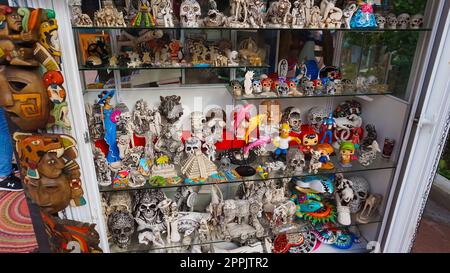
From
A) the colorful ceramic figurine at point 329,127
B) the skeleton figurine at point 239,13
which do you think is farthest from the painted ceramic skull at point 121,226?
the colorful ceramic figurine at point 329,127

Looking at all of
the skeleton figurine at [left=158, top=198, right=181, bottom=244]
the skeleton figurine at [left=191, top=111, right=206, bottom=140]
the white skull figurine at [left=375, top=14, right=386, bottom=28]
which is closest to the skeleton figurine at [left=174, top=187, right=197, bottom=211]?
the skeleton figurine at [left=158, top=198, right=181, bottom=244]

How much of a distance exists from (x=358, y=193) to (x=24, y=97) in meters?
1.88

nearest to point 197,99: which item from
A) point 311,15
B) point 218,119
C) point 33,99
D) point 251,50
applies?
point 218,119

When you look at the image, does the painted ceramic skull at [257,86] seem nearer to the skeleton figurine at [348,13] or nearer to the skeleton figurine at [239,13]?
the skeleton figurine at [239,13]

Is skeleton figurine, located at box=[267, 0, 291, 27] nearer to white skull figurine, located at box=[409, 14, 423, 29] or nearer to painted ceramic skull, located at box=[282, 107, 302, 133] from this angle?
painted ceramic skull, located at box=[282, 107, 302, 133]

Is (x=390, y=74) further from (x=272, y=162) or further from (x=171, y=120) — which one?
(x=171, y=120)

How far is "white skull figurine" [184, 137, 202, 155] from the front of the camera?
1761 mm

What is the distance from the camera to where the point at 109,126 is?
1712 millimetres

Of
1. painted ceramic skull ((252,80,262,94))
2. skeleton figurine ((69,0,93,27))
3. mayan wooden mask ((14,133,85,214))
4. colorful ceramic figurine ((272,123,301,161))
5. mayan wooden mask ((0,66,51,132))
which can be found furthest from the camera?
colorful ceramic figurine ((272,123,301,161))

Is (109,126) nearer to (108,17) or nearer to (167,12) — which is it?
(108,17)

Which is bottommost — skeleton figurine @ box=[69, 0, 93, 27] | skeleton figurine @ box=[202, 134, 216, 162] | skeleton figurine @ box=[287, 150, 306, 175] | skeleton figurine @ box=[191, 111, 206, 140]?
skeleton figurine @ box=[287, 150, 306, 175]

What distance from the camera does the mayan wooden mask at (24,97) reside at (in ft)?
3.55

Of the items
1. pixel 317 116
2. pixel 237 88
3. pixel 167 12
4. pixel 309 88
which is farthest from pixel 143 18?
pixel 317 116

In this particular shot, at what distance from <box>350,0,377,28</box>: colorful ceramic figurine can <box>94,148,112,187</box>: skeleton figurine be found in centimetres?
151
